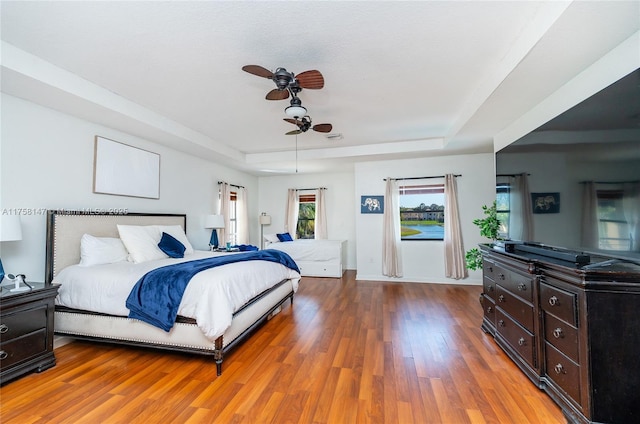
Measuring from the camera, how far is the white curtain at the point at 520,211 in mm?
2521

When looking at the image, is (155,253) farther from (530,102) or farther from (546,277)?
(530,102)

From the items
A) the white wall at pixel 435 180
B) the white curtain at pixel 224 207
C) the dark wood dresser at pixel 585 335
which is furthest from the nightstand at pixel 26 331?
the white wall at pixel 435 180

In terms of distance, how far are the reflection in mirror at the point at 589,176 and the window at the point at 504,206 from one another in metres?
0.36

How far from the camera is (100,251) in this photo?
118 inches

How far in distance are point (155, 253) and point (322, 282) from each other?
309cm

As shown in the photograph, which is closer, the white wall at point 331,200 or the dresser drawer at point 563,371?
the dresser drawer at point 563,371

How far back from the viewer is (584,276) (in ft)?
5.11

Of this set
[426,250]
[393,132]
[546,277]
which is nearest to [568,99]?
[546,277]

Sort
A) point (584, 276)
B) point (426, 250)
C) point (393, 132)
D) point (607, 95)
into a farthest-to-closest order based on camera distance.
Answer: point (426, 250)
point (393, 132)
point (607, 95)
point (584, 276)

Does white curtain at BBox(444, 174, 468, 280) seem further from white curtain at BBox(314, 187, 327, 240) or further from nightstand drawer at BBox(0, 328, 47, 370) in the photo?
nightstand drawer at BBox(0, 328, 47, 370)

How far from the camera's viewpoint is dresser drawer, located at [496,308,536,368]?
209 centimetres

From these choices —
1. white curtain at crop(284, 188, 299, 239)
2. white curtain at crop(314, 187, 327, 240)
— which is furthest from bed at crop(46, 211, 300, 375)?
white curtain at crop(284, 188, 299, 239)

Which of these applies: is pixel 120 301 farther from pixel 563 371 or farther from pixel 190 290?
pixel 563 371

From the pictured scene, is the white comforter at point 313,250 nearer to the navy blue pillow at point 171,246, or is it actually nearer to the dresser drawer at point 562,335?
the navy blue pillow at point 171,246
